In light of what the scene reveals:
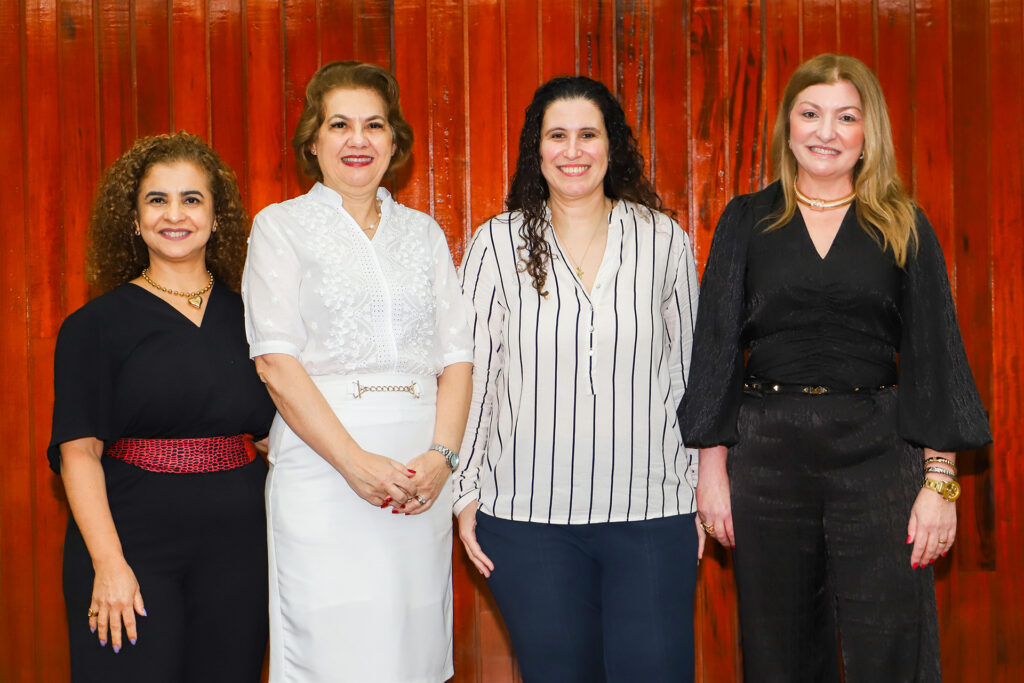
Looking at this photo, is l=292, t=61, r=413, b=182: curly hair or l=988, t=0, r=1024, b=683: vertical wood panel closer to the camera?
l=292, t=61, r=413, b=182: curly hair

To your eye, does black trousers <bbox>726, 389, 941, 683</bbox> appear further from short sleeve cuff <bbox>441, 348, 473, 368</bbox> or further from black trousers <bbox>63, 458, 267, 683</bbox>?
black trousers <bbox>63, 458, 267, 683</bbox>

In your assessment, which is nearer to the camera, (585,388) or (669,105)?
(585,388)

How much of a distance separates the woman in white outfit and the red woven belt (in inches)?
5.0

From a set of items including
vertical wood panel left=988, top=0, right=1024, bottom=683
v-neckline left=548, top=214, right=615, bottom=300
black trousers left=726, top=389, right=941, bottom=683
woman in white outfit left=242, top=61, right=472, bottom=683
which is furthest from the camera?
vertical wood panel left=988, top=0, right=1024, bottom=683

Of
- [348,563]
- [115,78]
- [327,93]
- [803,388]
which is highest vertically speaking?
[115,78]

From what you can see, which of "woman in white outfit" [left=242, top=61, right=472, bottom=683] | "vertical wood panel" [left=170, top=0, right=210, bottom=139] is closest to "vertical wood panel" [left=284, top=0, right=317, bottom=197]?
"vertical wood panel" [left=170, top=0, right=210, bottom=139]

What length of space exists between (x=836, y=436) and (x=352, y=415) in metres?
1.03

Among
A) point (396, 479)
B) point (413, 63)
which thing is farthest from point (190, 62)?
point (396, 479)

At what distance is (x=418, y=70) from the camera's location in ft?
8.79

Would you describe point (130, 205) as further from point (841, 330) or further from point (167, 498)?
point (841, 330)

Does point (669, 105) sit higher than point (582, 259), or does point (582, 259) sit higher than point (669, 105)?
point (669, 105)

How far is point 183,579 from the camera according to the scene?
5.74 feet

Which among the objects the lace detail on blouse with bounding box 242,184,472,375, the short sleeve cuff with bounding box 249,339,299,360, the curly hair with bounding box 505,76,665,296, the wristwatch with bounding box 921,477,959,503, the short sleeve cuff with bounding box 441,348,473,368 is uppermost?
the curly hair with bounding box 505,76,665,296

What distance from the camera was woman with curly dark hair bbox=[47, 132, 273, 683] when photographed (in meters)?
1.67
